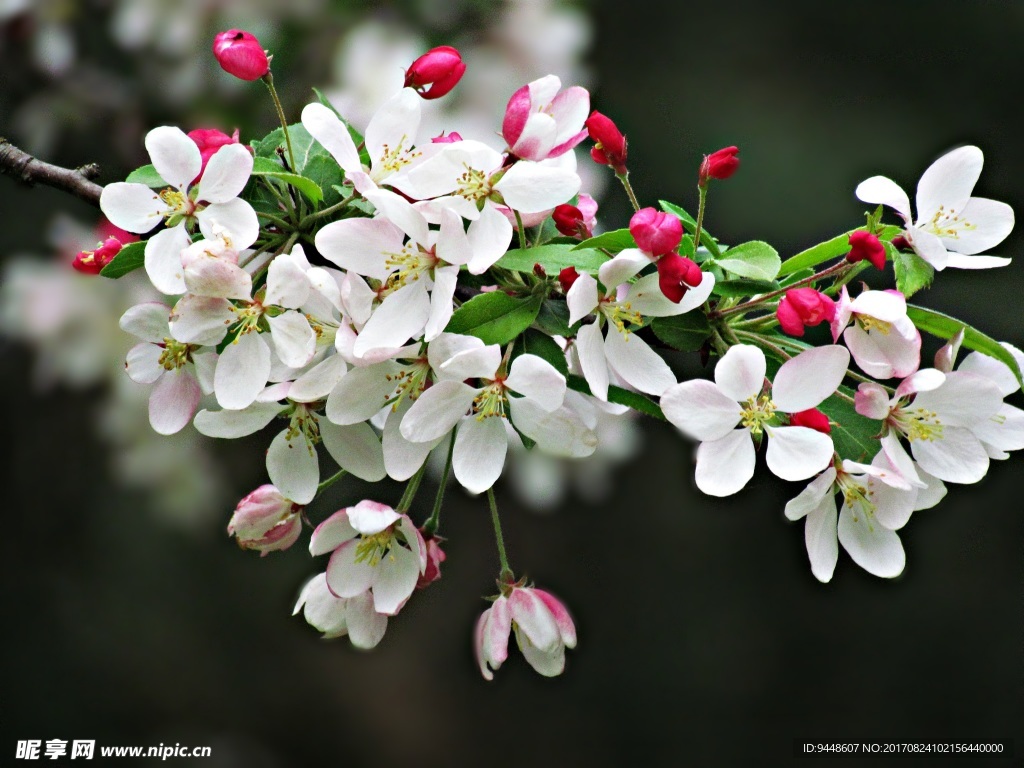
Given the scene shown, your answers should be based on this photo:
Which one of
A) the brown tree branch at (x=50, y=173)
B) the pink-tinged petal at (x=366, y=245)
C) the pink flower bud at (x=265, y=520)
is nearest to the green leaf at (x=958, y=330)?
the pink-tinged petal at (x=366, y=245)

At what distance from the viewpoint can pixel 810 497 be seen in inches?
23.1

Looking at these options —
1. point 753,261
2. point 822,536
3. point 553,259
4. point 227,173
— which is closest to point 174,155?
point 227,173

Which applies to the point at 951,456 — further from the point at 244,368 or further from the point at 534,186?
the point at 244,368

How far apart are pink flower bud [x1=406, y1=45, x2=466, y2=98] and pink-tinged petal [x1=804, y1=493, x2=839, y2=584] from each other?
37 centimetres

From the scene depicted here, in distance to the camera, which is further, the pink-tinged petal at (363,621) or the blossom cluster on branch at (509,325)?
the pink-tinged petal at (363,621)

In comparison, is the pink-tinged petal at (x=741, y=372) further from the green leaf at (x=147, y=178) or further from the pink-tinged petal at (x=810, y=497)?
the green leaf at (x=147, y=178)

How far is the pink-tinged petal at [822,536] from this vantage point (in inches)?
24.0

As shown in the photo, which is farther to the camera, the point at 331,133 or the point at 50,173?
the point at 50,173

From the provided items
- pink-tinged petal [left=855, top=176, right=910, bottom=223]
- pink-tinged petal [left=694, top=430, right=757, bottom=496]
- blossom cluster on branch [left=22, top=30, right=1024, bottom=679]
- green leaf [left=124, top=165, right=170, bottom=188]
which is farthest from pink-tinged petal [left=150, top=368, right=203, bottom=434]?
pink-tinged petal [left=855, top=176, right=910, bottom=223]

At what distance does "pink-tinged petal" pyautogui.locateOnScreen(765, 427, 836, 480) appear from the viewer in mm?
555

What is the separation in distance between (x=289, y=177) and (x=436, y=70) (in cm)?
13

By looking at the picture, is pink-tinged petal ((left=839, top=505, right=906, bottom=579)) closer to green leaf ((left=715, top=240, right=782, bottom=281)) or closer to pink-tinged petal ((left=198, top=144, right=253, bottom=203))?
green leaf ((left=715, top=240, right=782, bottom=281))

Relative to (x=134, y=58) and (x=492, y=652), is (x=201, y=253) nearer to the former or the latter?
(x=492, y=652)

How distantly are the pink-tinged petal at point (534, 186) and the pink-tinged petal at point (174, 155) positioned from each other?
0.19 metres
